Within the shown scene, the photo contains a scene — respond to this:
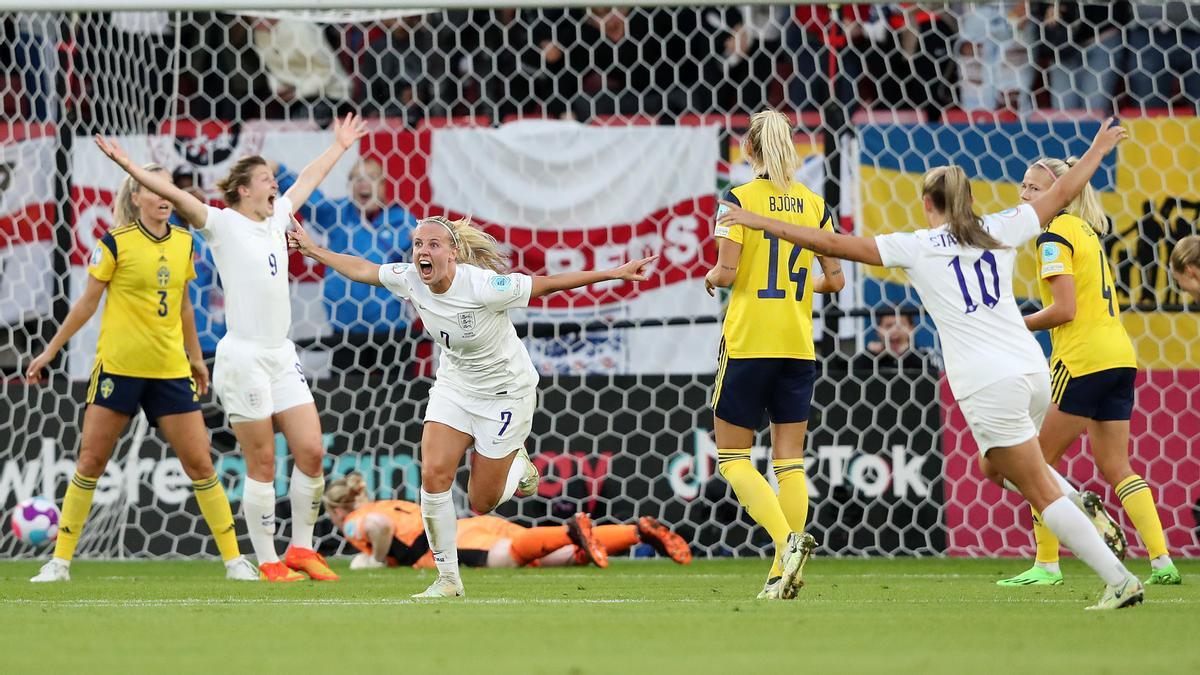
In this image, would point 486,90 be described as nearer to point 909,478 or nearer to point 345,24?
point 345,24

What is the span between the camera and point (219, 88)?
38.2 ft

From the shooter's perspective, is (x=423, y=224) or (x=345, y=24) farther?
(x=345, y=24)

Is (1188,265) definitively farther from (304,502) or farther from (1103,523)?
(304,502)

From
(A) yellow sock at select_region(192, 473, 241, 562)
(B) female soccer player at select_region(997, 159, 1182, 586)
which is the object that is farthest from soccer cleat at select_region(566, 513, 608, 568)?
(B) female soccer player at select_region(997, 159, 1182, 586)

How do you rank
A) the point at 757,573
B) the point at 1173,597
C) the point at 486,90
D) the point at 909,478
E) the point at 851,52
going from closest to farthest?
the point at 1173,597 → the point at 757,573 → the point at 909,478 → the point at 851,52 → the point at 486,90

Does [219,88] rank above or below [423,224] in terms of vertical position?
above

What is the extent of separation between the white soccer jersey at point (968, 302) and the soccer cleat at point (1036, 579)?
5.94 feet

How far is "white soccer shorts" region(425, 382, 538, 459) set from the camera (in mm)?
6629

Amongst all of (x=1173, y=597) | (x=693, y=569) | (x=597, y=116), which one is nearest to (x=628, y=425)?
(x=693, y=569)

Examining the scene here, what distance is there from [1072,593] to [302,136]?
21.6 feet

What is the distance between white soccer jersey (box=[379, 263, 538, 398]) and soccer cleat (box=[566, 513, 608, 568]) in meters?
2.19

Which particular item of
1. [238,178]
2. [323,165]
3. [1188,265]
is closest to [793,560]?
[1188,265]

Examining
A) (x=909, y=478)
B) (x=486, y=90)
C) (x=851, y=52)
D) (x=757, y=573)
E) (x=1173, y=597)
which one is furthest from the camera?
(x=486, y=90)

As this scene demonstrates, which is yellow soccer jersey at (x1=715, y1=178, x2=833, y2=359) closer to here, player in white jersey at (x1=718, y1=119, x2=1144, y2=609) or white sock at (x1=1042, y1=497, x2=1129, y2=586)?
player in white jersey at (x1=718, y1=119, x2=1144, y2=609)
